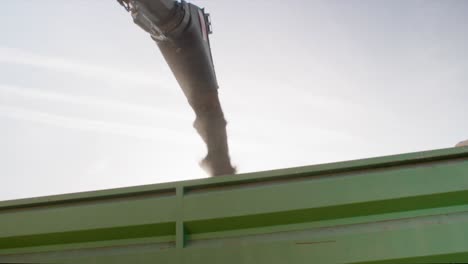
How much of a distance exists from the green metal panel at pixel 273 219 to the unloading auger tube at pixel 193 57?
79.9 inches

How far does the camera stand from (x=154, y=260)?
1.86 m

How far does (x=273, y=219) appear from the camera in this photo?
189 centimetres

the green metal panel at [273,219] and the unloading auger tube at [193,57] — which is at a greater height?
the unloading auger tube at [193,57]

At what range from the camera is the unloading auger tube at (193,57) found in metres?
3.69

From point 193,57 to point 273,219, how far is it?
2548 mm

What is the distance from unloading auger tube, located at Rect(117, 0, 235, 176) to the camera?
3.69 metres

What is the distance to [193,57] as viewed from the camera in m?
4.07

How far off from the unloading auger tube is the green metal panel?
2030 millimetres

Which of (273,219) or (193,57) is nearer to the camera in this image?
(273,219)

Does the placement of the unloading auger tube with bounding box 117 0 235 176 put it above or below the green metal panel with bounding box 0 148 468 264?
above

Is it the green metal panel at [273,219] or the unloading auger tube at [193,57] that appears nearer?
the green metal panel at [273,219]

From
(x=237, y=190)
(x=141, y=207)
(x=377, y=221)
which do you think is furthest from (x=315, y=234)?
(x=141, y=207)

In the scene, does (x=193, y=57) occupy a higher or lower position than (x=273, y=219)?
higher

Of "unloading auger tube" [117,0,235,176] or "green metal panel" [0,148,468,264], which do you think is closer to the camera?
"green metal panel" [0,148,468,264]
